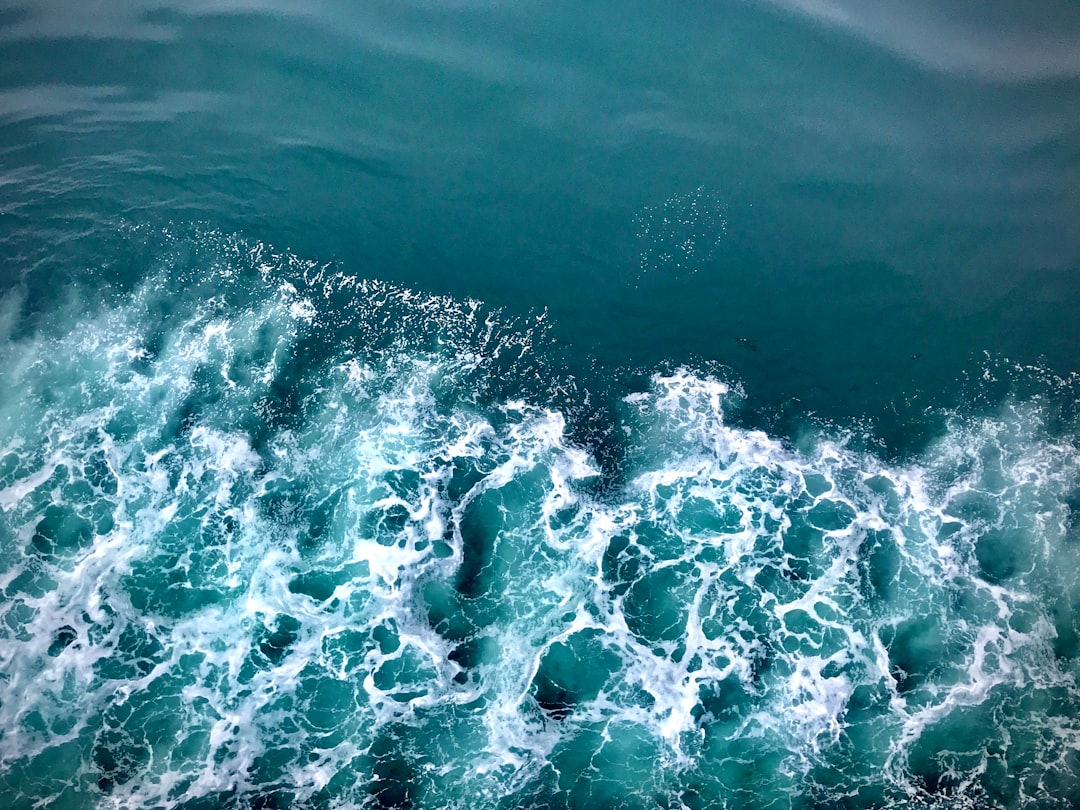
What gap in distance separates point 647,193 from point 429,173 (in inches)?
812

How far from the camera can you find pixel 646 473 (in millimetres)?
60938

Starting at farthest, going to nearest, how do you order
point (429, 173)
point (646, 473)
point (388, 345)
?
point (429, 173) → point (388, 345) → point (646, 473)

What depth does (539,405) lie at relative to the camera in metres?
63.0

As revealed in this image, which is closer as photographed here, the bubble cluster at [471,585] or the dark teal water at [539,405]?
the bubble cluster at [471,585]

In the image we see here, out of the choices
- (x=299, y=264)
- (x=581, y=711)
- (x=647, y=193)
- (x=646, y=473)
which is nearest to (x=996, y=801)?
(x=581, y=711)

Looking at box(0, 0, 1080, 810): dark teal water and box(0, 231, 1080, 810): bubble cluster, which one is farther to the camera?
box(0, 0, 1080, 810): dark teal water

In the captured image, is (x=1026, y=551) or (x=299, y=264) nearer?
(x=1026, y=551)

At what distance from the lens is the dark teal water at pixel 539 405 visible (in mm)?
53281

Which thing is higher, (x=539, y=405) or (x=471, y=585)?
(x=539, y=405)

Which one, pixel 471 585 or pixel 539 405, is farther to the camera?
pixel 539 405

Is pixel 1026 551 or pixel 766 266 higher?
pixel 766 266

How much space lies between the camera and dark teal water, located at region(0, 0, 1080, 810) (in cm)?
5328

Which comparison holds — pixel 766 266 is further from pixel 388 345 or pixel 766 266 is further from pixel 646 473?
pixel 388 345

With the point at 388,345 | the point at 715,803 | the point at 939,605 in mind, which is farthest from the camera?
the point at 388,345
